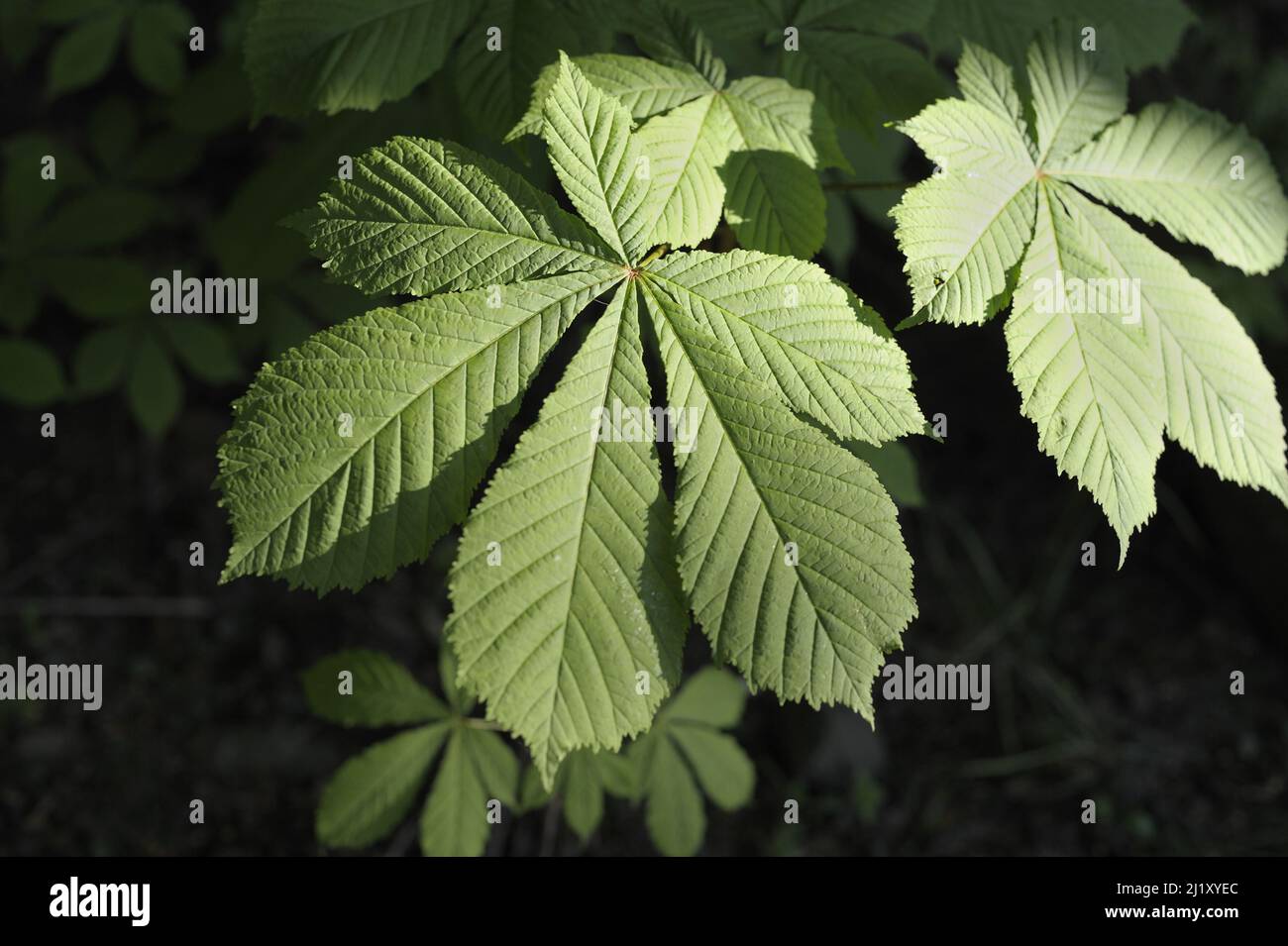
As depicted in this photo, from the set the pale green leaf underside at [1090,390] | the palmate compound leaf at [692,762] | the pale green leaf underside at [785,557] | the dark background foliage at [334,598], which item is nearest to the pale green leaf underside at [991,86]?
the pale green leaf underside at [1090,390]

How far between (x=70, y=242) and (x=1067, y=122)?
8.19 ft

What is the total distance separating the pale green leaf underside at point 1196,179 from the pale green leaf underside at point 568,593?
875 mm

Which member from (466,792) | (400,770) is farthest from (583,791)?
(400,770)

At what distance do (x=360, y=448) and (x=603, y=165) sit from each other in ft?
1.54

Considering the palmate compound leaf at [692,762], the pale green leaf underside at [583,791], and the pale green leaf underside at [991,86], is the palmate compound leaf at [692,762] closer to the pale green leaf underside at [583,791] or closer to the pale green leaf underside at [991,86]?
the pale green leaf underside at [583,791]

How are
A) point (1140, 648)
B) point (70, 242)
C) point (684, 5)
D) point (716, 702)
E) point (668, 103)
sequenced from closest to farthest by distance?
1. point (668, 103)
2. point (684, 5)
3. point (716, 702)
4. point (70, 242)
5. point (1140, 648)

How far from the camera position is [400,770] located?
221cm

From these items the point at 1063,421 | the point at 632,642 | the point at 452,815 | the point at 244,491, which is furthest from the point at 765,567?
the point at 452,815

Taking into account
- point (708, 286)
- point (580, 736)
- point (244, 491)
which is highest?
point (708, 286)

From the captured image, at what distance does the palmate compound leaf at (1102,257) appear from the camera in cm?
124

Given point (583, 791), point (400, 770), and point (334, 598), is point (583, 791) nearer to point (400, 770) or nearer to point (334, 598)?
point (400, 770)

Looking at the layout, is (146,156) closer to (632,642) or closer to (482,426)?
(482,426)

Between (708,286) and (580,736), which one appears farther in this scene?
(708,286)

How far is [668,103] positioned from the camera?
143 centimetres
